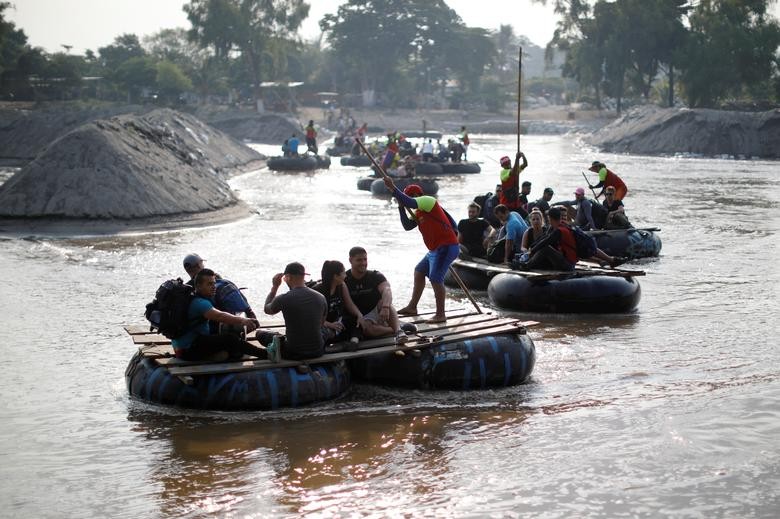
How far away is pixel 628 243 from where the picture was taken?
1989cm

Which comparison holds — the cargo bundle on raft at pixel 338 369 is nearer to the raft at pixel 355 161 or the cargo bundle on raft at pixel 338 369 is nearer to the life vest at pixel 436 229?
the life vest at pixel 436 229

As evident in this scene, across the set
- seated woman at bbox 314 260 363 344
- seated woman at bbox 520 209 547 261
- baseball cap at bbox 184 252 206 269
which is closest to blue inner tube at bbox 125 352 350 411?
seated woman at bbox 314 260 363 344

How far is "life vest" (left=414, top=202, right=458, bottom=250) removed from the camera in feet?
41.9

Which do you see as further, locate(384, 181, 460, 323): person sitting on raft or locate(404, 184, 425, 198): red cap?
locate(404, 184, 425, 198): red cap

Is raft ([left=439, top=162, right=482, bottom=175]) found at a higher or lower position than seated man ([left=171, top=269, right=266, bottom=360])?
higher

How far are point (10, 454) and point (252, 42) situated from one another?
80.3m

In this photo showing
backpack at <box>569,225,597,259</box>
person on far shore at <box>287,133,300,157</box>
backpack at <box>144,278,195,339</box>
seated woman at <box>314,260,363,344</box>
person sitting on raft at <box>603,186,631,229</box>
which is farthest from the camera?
person on far shore at <box>287,133,300,157</box>

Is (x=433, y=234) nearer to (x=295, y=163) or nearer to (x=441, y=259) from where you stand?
(x=441, y=259)

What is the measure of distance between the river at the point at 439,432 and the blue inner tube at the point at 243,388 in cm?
13

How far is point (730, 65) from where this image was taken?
70312 millimetres

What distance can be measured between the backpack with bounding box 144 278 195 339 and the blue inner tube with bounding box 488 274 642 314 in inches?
238

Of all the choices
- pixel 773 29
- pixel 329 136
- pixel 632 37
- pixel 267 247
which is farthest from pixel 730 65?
pixel 267 247

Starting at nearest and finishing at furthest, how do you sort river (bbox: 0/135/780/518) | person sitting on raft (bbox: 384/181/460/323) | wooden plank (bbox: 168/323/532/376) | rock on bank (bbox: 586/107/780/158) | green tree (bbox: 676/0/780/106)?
1. river (bbox: 0/135/780/518)
2. wooden plank (bbox: 168/323/532/376)
3. person sitting on raft (bbox: 384/181/460/323)
4. rock on bank (bbox: 586/107/780/158)
5. green tree (bbox: 676/0/780/106)

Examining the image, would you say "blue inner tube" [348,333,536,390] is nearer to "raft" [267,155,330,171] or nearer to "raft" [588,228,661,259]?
"raft" [588,228,661,259]
